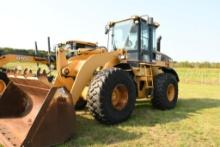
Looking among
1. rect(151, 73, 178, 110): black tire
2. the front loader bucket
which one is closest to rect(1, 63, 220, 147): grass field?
the front loader bucket

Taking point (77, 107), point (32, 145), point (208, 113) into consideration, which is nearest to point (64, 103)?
point (32, 145)

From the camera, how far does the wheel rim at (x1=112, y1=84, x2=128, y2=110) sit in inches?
265

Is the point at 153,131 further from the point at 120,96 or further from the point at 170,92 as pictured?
the point at 170,92

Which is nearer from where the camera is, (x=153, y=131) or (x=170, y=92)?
(x=153, y=131)

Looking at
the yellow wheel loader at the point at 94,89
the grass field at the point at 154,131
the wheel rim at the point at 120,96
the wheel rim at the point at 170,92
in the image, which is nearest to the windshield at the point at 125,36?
the yellow wheel loader at the point at 94,89

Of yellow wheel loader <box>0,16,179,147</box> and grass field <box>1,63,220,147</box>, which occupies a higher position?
yellow wheel loader <box>0,16,179,147</box>

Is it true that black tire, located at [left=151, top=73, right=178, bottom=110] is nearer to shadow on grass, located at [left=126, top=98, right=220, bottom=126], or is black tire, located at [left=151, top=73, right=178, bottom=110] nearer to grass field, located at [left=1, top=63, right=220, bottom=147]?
shadow on grass, located at [left=126, top=98, right=220, bottom=126]

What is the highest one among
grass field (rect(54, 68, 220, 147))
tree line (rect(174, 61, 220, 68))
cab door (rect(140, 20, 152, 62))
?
Answer: cab door (rect(140, 20, 152, 62))

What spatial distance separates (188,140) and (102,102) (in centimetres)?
178

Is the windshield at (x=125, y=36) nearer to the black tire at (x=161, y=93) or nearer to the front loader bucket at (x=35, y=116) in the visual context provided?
the black tire at (x=161, y=93)

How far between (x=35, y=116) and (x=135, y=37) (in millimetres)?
4264

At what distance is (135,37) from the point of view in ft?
28.6

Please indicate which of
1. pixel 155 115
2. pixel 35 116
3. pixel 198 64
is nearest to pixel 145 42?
pixel 155 115

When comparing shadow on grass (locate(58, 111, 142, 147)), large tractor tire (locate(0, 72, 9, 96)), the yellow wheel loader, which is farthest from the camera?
large tractor tire (locate(0, 72, 9, 96))
